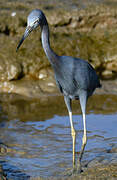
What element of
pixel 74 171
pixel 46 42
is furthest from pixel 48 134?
pixel 46 42

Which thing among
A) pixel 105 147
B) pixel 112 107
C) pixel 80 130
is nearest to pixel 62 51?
pixel 112 107

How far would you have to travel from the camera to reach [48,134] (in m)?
6.30

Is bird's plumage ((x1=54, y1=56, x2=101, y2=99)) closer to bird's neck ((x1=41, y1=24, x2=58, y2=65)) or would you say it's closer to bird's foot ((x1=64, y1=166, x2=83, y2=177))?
bird's neck ((x1=41, y1=24, x2=58, y2=65))

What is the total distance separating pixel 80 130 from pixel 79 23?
479 cm

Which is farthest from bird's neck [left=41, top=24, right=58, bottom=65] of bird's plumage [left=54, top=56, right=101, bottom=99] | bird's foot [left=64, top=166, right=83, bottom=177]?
bird's foot [left=64, top=166, right=83, bottom=177]

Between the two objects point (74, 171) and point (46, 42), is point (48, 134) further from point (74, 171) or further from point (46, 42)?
point (46, 42)

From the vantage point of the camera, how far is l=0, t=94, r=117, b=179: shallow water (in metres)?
5.02

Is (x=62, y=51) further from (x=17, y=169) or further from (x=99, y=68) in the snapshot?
(x=17, y=169)

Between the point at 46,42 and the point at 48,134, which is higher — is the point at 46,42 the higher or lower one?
the higher one

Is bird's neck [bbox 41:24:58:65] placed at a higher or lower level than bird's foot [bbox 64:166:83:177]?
higher

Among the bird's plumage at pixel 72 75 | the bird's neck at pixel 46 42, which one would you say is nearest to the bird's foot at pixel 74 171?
the bird's plumage at pixel 72 75

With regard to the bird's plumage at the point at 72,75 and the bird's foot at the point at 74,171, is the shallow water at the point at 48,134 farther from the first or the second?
the bird's plumage at the point at 72,75

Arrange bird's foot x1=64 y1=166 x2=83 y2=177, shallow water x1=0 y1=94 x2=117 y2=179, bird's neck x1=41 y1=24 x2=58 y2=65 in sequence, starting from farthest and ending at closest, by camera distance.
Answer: shallow water x1=0 y1=94 x2=117 y2=179
bird's foot x1=64 y1=166 x2=83 y2=177
bird's neck x1=41 y1=24 x2=58 y2=65

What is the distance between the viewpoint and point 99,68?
31.9ft
